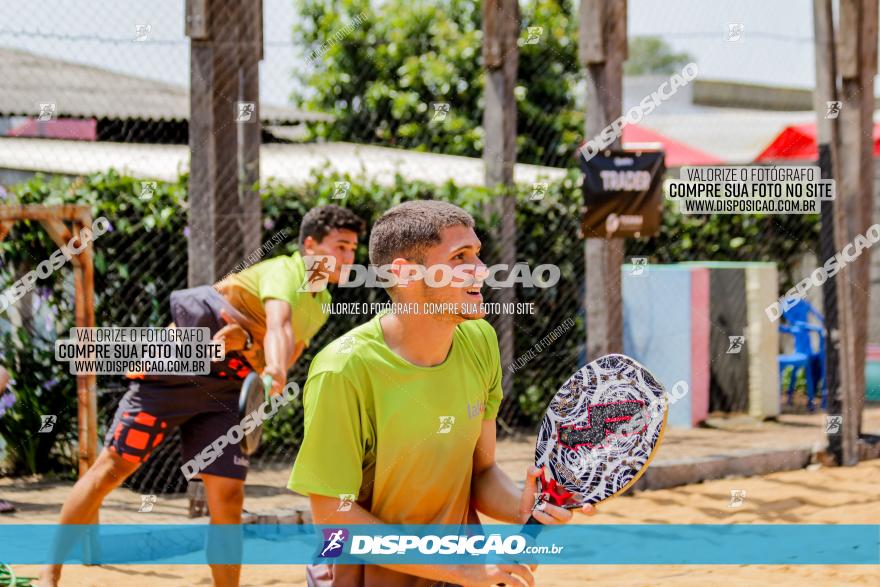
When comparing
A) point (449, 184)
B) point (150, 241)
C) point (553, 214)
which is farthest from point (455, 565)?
point (553, 214)

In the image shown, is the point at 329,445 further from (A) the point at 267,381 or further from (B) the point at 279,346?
(B) the point at 279,346

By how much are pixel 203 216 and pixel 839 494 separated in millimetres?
3958

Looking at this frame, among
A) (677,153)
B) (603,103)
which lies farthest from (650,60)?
(603,103)

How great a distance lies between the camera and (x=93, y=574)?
17.2 feet

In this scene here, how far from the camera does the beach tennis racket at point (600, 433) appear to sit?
2.81 metres

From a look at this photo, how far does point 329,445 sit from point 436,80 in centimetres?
1287

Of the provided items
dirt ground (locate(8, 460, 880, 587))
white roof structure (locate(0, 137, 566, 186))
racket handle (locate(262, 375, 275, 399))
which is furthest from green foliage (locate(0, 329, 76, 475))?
racket handle (locate(262, 375, 275, 399))

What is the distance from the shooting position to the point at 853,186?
7.69 metres

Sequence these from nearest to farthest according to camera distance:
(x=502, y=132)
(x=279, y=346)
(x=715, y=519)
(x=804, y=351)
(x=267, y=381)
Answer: (x=267, y=381)
(x=279, y=346)
(x=715, y=519)
(x=502, y=132)
(x=804, y=351)

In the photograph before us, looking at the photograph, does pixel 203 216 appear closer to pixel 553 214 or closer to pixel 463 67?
pixel 553 214

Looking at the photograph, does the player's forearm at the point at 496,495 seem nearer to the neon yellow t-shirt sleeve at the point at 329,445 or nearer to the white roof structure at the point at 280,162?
the neon yellow t-shirt sleeve at the point at 329,445

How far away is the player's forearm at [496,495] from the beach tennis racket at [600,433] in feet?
0.46

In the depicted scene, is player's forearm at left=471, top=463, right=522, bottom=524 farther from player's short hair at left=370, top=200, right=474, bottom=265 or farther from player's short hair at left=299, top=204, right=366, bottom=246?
player's short hair at left=299, top=204, right=366, bottom=246

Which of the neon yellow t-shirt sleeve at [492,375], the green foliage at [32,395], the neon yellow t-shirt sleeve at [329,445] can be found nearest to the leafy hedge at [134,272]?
the green foliage at [32,395]
